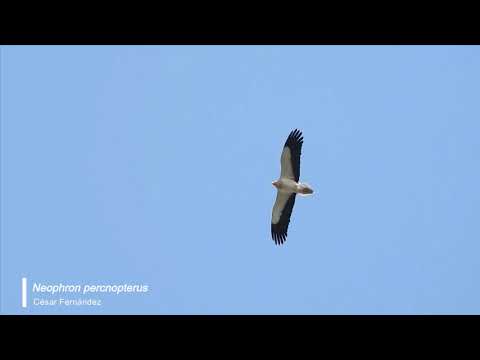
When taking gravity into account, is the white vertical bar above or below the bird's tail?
below

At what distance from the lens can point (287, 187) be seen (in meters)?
21.0

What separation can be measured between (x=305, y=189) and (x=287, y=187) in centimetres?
60

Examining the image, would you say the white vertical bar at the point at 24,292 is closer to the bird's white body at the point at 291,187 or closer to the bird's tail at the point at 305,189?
the bird's white body at the point at 291,187

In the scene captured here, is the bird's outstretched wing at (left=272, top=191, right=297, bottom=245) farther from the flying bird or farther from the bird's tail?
the bird's tail

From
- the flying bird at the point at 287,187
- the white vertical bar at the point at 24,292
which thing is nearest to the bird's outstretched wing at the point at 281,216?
the flying bird at the point at 287,187

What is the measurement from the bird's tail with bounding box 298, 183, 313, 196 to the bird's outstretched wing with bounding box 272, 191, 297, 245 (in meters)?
0.62

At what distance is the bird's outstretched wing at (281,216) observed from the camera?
69.9 ft

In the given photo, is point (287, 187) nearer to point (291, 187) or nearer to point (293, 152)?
point (291, 187)

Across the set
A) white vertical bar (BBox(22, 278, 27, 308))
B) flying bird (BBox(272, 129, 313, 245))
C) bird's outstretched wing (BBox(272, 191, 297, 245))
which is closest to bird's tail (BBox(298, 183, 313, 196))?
flying bird (BBox(272, 129, 313, 245))

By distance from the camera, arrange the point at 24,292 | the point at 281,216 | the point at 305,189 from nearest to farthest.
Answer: the point at 305,189
the point at 24,292
the point at 281,216

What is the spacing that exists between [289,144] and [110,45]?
583cm

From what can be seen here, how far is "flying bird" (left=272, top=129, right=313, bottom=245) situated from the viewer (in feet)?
68.2

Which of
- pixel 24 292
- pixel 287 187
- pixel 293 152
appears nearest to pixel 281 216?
pixel 287 187

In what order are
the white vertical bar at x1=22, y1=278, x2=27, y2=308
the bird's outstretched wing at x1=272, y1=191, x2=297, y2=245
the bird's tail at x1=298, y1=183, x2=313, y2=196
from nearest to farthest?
the white vertical bar at x1=22, y1=278, x2=27, y2=308 < the bird's tail at x1=298, y1=183, x2=313, y2=196 < the bird's outstretched wing at x1=272, y1=191, x2=297, y2=245
